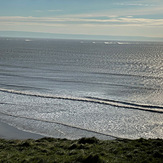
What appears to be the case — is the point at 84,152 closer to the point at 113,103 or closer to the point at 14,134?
the point at 14,134

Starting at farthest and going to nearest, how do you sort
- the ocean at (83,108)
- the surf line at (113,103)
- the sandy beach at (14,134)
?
the surf line at (113,103) → the ocean at (83,108) → the sandy beach at (14,134)

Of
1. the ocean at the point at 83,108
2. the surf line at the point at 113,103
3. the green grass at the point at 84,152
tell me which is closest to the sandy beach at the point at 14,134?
the ocean at the point at 83,108

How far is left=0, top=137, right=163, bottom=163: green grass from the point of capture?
44.5 ft

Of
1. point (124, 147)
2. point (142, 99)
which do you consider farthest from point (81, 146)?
point (142, 99)

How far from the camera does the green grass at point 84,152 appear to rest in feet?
44.5

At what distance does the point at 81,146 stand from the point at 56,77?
4274 cm

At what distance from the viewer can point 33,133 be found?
2475 cm

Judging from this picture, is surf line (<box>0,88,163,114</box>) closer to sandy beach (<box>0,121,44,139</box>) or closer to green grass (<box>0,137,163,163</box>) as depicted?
sandy beach (<box>0,121,44,139</box>)

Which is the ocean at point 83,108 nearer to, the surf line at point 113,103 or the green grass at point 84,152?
the surf line at point 113,103

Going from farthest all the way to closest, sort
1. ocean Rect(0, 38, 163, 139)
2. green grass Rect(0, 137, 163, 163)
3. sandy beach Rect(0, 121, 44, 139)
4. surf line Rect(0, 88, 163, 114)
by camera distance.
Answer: surf line Rect(0, 88, 163, 114) < ocean Rect(0, 38, 163, 139) < sandy beach Rect(0, 121, 44, 139) < green grass Rect(0, 137, 163, 163)

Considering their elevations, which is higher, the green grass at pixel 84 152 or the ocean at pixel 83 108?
the green grass at pixel 84 152

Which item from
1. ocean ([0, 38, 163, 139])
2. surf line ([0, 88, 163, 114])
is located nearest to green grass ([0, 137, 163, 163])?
ocean ([0, 38, 163, 139])

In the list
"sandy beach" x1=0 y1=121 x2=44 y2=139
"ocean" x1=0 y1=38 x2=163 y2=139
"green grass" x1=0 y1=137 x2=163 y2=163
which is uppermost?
"green grass" x1=0 y1=137 x2=163 y2=163

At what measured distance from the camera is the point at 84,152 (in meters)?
15.0
